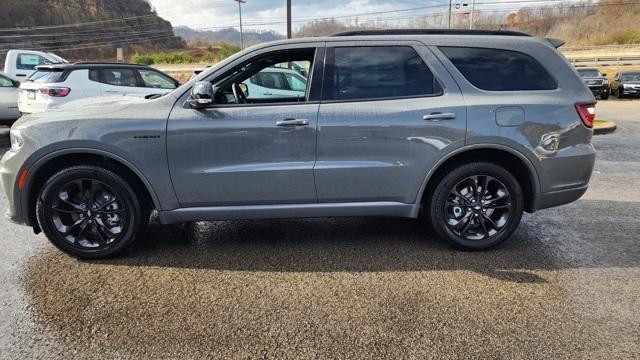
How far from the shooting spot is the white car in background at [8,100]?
9930 millimetres

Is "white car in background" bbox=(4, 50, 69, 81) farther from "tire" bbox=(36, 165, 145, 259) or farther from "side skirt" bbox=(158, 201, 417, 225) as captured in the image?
"side skirt" bbox=(158, 201, 417, 225)

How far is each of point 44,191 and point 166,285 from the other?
1.30 meters

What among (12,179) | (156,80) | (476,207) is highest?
(156,80)

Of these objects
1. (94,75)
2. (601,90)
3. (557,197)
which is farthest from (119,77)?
(601,90)

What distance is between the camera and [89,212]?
375 cm

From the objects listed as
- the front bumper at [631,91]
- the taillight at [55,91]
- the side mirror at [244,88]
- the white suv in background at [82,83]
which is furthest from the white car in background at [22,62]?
the front bumper at [631,91]

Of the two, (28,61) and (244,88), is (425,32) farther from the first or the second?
(28,61)

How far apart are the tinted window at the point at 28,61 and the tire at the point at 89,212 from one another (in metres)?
13.1

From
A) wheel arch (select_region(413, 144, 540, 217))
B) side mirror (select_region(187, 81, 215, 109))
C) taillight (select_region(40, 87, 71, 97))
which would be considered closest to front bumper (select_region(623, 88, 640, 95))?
wheel arch (select_region(413, 144, 540, 217))

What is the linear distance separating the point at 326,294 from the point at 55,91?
8.43 metres

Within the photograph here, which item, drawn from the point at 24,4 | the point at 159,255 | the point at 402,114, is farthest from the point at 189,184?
the point at 24,4

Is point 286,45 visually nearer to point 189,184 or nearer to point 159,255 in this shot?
point 189,184

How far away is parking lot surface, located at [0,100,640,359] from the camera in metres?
2.65

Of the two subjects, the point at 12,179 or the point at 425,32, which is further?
the point at 425,32
